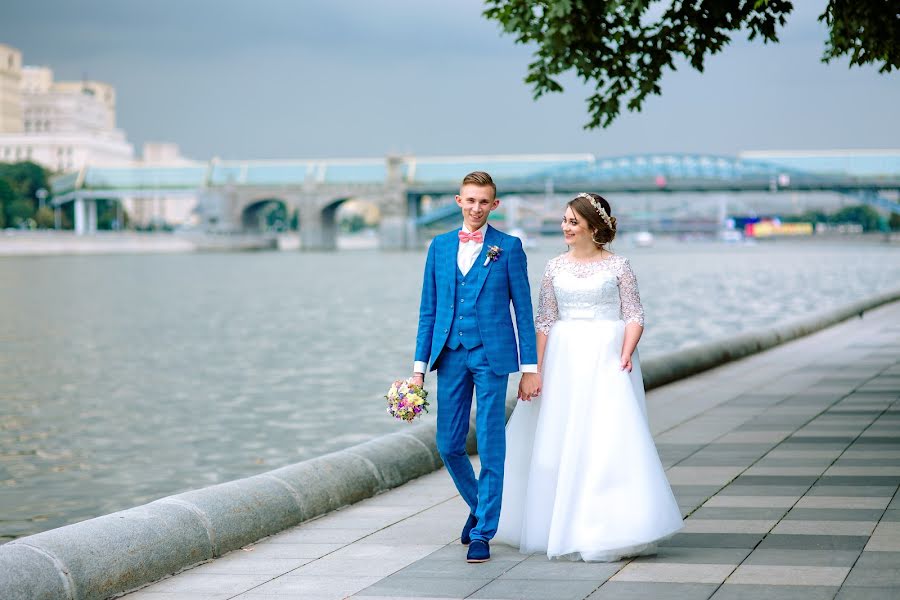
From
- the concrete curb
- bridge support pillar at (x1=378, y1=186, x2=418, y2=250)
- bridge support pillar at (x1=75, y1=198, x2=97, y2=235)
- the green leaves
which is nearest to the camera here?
the concrete curb

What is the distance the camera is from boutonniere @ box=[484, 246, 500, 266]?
6.29 meters

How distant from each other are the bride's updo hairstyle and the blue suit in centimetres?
33

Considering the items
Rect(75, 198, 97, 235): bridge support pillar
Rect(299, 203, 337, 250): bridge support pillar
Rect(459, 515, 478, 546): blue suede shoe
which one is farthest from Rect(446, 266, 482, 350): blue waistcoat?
Rect(75, 198, 97, 235): bridge support pillar

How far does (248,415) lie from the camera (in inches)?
745

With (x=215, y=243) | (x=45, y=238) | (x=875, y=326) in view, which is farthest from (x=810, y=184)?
(x=875, y=326)

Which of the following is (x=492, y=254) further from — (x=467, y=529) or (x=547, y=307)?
(x=467, y=529)

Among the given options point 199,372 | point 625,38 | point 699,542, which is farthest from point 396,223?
point 699,542

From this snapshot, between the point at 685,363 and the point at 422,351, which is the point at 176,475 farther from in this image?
the point at 422,351

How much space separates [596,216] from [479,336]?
782 mm

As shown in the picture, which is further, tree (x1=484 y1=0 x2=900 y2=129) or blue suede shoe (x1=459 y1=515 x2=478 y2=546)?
tree (x1=484 y1=0 x2=900 y2=129)

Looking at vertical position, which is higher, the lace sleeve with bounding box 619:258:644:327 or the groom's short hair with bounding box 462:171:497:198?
the groom's short hair with bounding box 462:171:497:198

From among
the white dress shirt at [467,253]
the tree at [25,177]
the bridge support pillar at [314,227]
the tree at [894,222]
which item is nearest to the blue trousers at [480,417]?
the white dress shirt at [467,253]

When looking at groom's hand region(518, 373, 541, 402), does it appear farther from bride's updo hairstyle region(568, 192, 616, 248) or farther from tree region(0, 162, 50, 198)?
→ tree region(0, 162, 50, 198)

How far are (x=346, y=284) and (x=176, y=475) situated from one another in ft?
184
